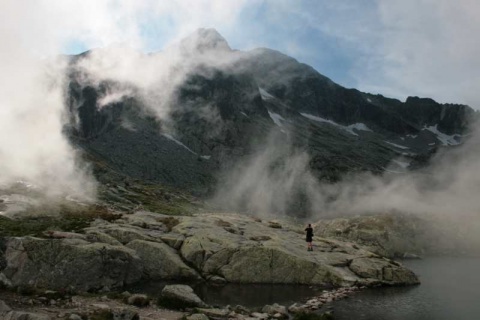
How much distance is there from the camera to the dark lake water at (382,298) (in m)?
39.7

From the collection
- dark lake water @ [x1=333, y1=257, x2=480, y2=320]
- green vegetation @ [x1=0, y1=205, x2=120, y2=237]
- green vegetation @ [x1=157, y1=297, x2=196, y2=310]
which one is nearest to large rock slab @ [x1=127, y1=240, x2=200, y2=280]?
green vegetation @ [x1=0, y1=205, x2=120, y2=237]

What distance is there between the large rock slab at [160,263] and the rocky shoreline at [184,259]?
127 millimetres

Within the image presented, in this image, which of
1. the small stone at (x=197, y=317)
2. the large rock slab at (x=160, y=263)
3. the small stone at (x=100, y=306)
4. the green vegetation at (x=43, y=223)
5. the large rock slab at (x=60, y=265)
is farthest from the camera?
the green vegetation at (x=43, y=223)

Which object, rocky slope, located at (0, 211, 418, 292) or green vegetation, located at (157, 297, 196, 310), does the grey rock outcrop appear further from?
rocky slope, located at (0, 211, 418, 292)

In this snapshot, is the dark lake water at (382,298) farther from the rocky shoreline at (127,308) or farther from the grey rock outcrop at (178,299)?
the grey rock outcrop at (178,299)

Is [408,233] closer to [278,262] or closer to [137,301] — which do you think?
[278,262]

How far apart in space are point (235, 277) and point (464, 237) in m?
98.2

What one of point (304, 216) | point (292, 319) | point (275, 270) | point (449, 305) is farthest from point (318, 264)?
point (304, 216)

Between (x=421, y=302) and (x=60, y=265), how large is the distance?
39.2 meters

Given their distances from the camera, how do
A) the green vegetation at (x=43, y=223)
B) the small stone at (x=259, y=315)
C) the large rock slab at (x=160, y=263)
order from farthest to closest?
the green vegetation at (x=43, y=223) < the large rock slab at (x=160, y=263) < the small stone at (x=259, y=315)

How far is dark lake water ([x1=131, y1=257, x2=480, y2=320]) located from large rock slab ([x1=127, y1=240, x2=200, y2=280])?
11.8ft

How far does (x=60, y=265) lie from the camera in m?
44.2

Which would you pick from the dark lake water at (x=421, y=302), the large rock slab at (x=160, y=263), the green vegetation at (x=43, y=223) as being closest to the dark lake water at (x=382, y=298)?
the dark lake water at (x=421, y=302)

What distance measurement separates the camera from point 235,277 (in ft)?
177
